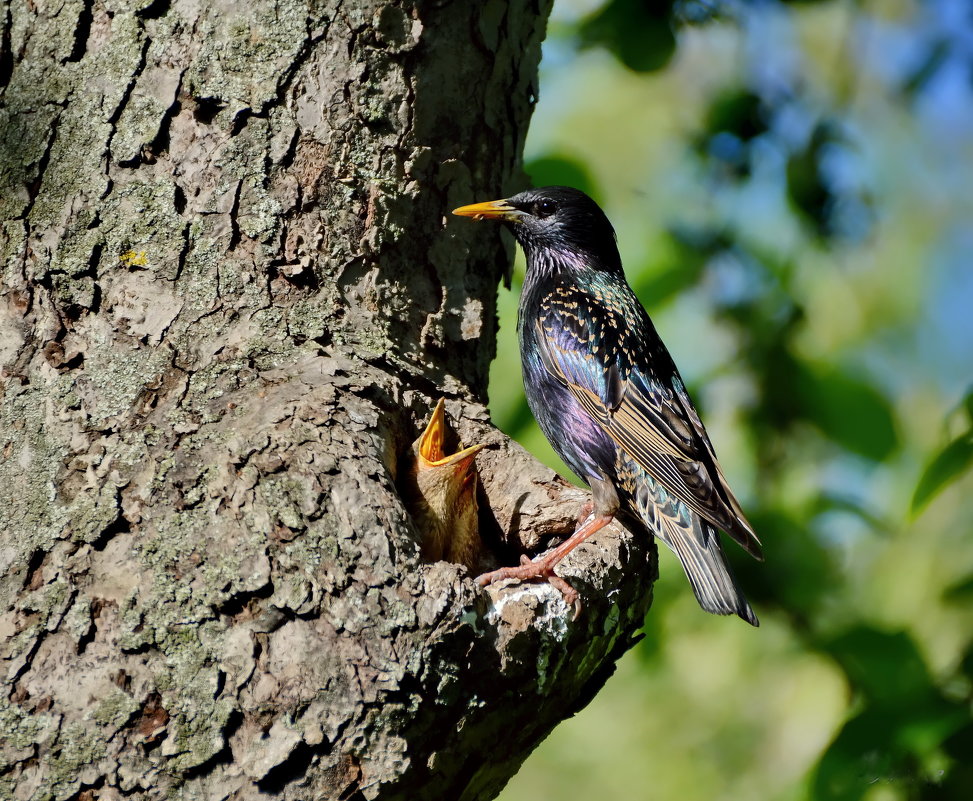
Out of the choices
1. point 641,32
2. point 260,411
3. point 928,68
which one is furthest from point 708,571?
point 928,68

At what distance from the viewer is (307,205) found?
10.1 ft

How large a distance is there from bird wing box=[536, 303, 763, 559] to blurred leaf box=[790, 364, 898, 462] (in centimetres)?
49

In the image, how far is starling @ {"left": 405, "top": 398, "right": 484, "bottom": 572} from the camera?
10.4 ft

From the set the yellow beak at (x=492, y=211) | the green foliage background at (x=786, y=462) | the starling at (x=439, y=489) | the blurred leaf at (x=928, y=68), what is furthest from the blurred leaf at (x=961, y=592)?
the blurred leaf at (x=928, y=68)

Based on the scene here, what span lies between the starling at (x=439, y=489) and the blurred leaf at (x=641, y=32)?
1.61m

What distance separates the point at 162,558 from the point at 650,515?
1847mm

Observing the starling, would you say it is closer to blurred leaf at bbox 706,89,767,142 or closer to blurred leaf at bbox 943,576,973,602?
blurred leaf at bbox 943,576,973,602

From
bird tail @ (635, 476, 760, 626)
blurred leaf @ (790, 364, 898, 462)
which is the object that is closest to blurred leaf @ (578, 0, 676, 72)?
blurred leaf @ (790, 364, 898, 462)

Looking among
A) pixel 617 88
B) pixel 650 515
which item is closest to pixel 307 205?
pixel 650 515

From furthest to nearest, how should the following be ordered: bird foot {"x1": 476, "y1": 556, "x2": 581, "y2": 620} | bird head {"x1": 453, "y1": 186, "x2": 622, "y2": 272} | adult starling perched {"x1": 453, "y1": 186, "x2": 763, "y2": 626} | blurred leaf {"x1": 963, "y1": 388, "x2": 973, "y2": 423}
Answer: bird head {"x1": 453, "y1": 186, "x2": 622, "y2": 272} → adult starling perched {"x1": 453, "y1": 186, "x2": 763, "y2": 626} → blurred leaf {"x1": 963, "y1": 388, "x2": 973, "y2": 423} → bird foot {"x1": 476, "y1": 556, "x2": 581, "y2": 620}

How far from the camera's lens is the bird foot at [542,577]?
8.59 feet

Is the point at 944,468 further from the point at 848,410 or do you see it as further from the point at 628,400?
the point at 628,400

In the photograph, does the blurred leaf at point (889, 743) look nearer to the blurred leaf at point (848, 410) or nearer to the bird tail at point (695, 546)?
the bird tail at point (695, 546)

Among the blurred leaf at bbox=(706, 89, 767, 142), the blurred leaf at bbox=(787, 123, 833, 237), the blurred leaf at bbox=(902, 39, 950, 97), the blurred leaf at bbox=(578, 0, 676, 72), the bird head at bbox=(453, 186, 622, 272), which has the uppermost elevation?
the blurred leaf at bbox=(902, 39, 950, 97)
